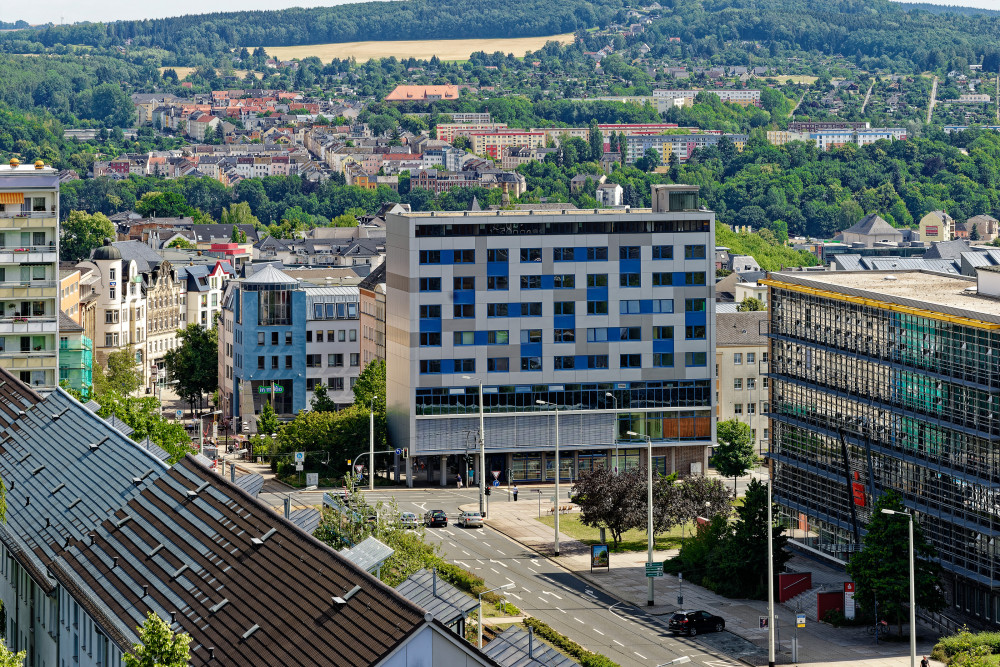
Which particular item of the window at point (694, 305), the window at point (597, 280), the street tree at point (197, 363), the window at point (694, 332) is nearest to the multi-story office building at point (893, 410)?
the window at point (694, 305)

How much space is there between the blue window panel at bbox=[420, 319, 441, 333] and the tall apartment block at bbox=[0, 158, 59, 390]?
92.8 ft

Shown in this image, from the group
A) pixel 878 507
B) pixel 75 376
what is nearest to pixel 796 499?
pixel 878 507

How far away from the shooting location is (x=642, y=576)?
102 metres

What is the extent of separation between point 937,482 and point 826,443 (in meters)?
12.1

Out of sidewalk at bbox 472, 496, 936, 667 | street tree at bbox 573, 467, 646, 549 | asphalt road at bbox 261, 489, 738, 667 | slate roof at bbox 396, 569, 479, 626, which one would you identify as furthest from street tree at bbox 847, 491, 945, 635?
slate roof at bbox 396, 569, 479, 626

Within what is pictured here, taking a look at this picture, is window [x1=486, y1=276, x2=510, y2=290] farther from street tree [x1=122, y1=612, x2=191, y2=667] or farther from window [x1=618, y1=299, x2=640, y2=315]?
street tree [x1=122, y1=612, x2=191, y2=667]

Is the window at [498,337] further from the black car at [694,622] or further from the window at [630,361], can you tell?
the black car at [694,622]

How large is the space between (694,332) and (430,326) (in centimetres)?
1969

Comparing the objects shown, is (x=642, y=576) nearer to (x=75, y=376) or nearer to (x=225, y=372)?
(x=75, y=376)

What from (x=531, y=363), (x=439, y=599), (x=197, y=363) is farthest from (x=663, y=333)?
(x=439, y=599)

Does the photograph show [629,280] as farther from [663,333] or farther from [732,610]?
[732,610]

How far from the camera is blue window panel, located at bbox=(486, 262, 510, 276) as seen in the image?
13012 centimetres

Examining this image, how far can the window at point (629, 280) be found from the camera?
13188 centimetres

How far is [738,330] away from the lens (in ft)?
496
